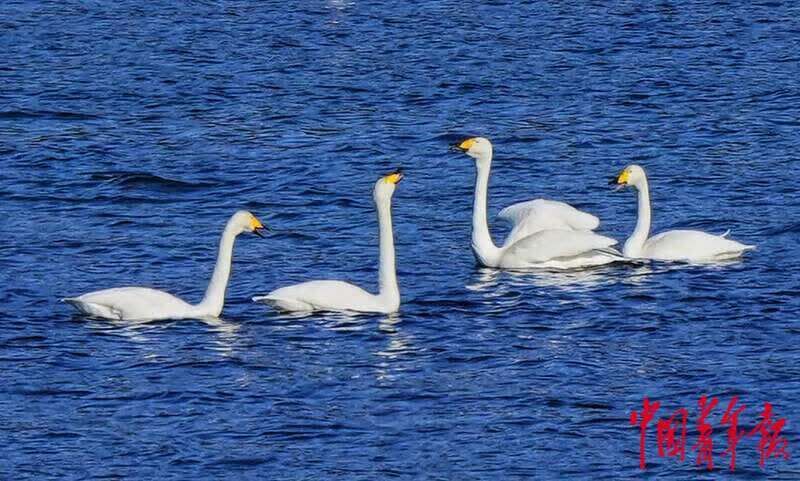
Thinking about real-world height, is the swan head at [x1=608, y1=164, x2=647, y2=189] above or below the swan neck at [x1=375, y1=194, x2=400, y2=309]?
above

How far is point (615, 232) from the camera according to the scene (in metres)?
21.4

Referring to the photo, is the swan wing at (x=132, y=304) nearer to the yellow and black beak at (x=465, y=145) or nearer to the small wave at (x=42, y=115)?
the yellow and black beak at (x=465, y=145)

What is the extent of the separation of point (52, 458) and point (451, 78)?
15585 millimetres

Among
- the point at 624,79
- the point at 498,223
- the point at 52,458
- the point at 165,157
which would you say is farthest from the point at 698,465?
the point at 624,79

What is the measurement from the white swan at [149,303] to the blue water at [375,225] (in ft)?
0.54

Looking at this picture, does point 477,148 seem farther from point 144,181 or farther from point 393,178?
point 144,181

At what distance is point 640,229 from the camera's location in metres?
20.0

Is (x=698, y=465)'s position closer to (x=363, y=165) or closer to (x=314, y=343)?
(x=314, y=343)

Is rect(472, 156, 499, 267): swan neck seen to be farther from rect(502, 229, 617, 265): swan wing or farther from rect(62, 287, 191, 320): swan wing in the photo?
A: rect(62, 287, 191, 320): swan wing

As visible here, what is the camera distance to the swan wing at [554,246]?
19516 mm

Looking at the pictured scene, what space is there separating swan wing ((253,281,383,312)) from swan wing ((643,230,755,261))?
319 cm

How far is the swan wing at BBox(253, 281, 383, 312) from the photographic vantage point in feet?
57.5

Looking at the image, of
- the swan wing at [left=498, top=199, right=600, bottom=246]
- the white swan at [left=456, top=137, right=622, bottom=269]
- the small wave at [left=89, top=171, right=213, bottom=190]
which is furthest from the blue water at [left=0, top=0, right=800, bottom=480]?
the swan wing at [left=498, top=199, right=600, bottom=246]

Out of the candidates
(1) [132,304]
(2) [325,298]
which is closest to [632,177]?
(2) [325,298]
